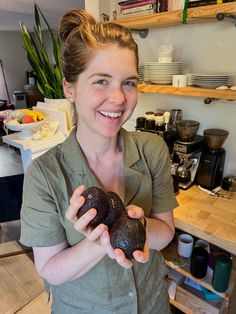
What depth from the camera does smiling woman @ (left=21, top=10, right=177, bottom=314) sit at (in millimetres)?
702

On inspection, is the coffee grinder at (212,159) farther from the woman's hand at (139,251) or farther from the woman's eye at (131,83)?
the woman's hand at (139,251)

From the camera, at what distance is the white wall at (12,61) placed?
8.37 m

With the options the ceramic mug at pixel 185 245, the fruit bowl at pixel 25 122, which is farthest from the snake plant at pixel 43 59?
the ceramic mug at pixel 185 245

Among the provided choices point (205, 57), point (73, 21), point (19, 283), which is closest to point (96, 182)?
point (73, 21)

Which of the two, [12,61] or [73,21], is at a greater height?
[73,21]

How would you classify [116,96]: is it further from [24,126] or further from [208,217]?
[24,126]

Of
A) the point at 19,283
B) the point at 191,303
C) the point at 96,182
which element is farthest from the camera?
the point at 19,283

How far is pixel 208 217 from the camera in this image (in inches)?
50.4

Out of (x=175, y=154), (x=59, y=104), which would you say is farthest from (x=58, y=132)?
(x=175, y=154)

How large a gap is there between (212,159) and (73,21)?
42.9 inches

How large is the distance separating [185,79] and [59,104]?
877 mm

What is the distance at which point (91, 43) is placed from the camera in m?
0.71

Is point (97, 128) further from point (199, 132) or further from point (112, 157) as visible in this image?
point (199, 132)

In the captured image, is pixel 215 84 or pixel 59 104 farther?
pixel 59 104
